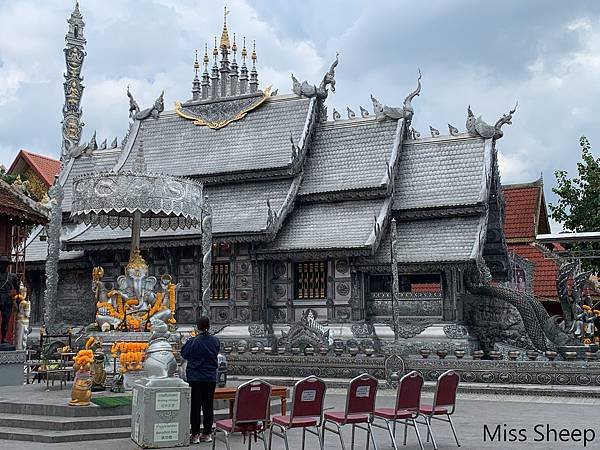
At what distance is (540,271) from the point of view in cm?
3444

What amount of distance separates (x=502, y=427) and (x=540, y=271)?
2380 centimetres

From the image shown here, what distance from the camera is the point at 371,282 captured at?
2502 centimetres

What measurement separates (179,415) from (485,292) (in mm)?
15660

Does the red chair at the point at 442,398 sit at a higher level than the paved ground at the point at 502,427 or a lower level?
higher

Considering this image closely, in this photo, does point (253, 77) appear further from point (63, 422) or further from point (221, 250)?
point (63, 422)

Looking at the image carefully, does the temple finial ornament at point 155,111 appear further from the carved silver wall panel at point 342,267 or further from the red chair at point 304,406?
the red chair at point 304,406

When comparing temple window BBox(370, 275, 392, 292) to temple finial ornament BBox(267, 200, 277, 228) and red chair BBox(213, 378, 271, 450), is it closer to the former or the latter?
temple finial ornament BBox(267, 200, 277, 228)

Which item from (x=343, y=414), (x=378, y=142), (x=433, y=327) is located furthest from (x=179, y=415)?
(x=378, y=142)

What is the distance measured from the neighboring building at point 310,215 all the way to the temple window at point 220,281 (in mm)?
38

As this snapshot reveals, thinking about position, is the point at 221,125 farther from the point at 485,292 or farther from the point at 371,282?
the point at 485,292

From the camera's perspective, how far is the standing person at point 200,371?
33.3 ft

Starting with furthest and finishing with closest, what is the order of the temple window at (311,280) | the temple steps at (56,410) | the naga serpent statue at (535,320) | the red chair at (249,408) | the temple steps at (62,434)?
the temple window at (311,280)
the naga serpent statue at (535,320)
the temple steps at (56,410)
the temple steps at (62,434)
the red chair at (249,408)

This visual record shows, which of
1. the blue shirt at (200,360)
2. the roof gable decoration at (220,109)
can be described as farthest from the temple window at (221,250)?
the blue shirt at (200,360)

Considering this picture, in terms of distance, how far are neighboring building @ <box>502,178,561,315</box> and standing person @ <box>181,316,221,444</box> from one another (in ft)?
80.0
